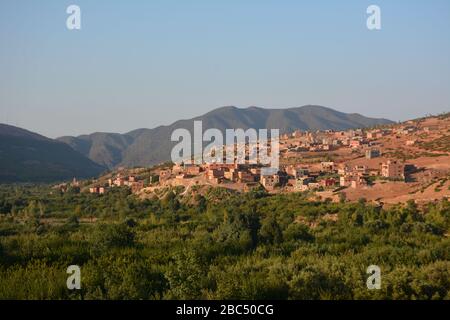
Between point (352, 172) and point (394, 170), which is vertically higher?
point (394, 170)

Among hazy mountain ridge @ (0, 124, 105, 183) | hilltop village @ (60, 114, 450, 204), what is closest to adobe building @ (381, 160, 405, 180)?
hilltop village @ (60, 114, 450, 204)

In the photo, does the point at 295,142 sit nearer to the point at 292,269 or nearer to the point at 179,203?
the point at 179,203

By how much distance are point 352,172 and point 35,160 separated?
4293 inches

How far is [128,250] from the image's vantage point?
39.9ft

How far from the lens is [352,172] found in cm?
4881

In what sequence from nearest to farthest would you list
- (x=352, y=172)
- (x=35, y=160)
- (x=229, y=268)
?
(x=229, y=268)
(x=352, y=172)
(x=35, y=160)

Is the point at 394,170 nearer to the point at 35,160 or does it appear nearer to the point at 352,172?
the point at 352,172

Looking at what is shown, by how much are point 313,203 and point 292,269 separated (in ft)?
92.0

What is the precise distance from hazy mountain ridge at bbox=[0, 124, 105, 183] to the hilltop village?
40745 millimetres

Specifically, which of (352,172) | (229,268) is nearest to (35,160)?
(352,172)

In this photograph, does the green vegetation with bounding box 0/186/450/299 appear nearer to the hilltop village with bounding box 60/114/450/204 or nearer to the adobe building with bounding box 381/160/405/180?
the hilltop village with bounding box 60/114/450/204

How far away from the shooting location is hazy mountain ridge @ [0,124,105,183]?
372 ft

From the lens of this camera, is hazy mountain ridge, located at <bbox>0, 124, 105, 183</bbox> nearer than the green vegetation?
No
